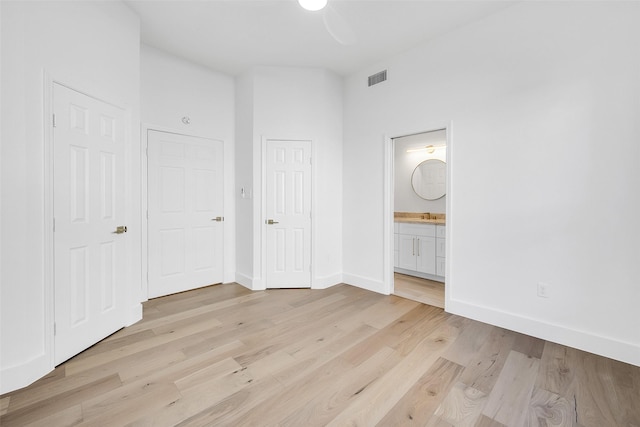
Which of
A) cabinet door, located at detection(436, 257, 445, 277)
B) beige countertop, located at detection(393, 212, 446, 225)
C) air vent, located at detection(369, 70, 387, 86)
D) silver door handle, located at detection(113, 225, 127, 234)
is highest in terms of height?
air vent, located at detection(369, 70, 387, 86)

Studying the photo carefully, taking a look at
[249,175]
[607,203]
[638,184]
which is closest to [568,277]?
[607,203]

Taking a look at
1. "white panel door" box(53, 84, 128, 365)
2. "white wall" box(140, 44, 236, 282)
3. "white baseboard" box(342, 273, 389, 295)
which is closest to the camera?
"white panel door" box(53, 84, 128, 365)

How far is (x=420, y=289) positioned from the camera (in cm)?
399

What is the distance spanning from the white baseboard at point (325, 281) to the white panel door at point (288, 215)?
0.09 m

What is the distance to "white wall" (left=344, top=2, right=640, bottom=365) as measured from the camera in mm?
2221

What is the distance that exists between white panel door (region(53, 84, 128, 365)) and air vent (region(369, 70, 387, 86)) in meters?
2.95

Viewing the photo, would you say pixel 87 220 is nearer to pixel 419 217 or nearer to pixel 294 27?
pixel 294 27

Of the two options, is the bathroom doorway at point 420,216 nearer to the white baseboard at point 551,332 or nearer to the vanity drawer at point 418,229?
the vanity drawer at point 418,229

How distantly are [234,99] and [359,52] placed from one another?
6.31 ft

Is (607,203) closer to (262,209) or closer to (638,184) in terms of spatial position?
(638,184)

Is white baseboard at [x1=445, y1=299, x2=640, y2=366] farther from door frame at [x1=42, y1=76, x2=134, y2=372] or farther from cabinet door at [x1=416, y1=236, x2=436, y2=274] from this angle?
door frame at [x1=42, y1=76, x2=134, y2=372]

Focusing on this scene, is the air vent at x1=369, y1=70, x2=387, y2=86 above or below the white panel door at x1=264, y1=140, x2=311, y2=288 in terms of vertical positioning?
above

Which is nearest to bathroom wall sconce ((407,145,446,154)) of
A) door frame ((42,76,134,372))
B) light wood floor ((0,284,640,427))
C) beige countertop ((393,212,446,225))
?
beige countertop ((393,212,446,225))

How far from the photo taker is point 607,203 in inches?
89.4
